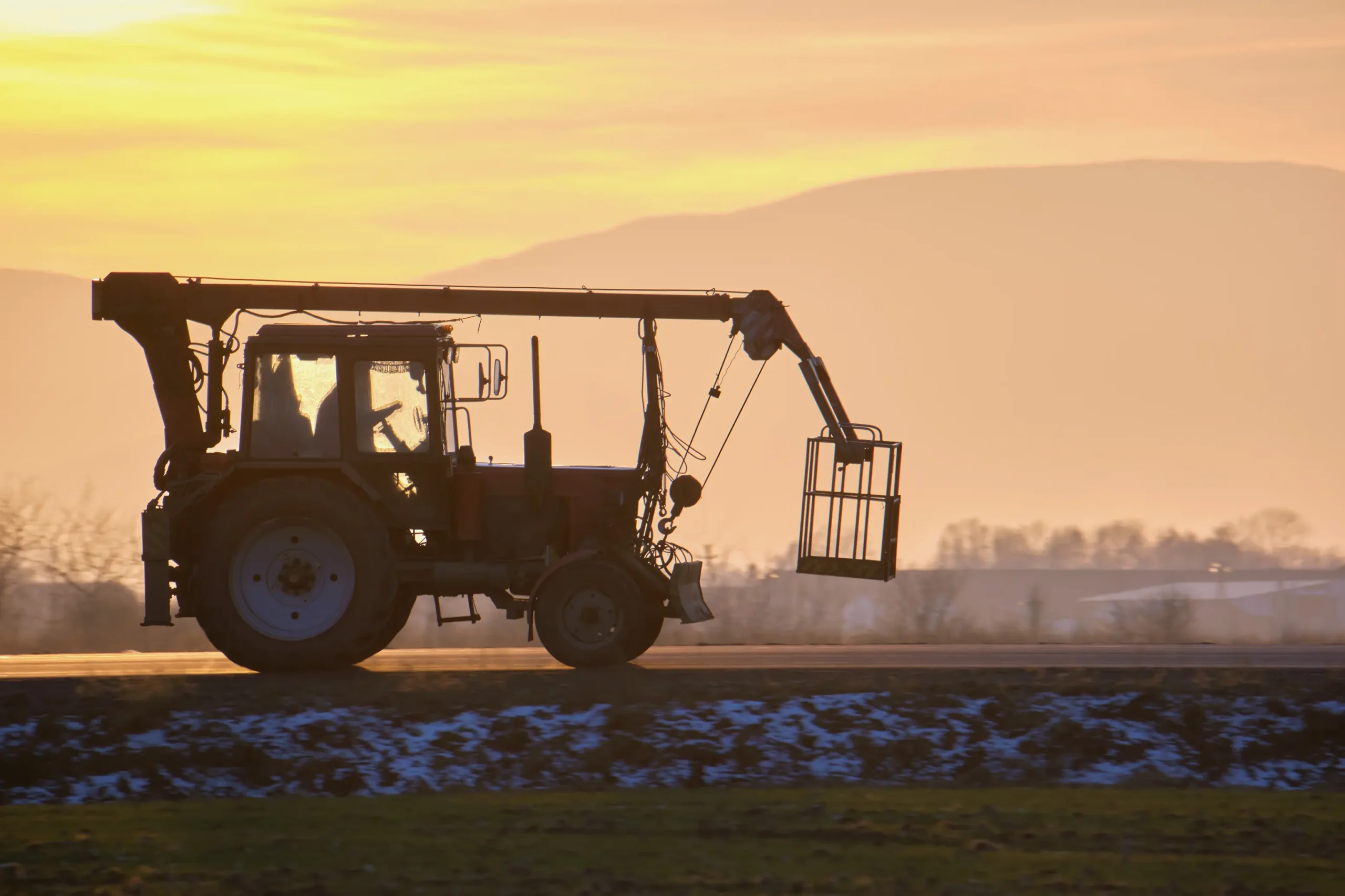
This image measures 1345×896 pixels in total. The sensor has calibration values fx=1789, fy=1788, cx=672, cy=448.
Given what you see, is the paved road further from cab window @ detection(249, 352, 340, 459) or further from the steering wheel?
the steering wheel

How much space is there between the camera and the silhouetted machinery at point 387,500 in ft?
50.3

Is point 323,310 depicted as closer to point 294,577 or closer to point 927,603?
point 294,577

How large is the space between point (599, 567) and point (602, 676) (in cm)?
119

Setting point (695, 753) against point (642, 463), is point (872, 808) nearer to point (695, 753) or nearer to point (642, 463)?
point (695, 753)

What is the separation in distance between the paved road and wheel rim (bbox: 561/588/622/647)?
0.64 m

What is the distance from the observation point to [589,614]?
15547 millimetres

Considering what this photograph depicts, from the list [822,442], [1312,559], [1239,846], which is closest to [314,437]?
[822,442]

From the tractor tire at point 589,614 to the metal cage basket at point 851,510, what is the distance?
1545 mm

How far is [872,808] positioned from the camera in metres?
11.2

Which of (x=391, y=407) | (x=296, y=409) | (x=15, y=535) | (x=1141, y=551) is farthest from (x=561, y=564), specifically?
(x=1141, y=551)

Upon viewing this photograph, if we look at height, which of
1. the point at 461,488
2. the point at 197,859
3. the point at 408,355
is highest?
the point at 408,355

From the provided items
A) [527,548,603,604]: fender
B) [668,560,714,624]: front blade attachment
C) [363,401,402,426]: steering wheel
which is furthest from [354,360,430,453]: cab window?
[668,560,714,624]: front blade attachment

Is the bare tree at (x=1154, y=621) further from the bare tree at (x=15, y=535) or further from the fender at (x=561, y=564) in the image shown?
the bare tree at (x=15, y=535)

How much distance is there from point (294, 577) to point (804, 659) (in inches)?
201
